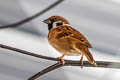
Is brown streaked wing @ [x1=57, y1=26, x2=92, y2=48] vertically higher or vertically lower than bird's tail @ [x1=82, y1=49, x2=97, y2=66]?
higher

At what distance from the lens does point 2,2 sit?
539 millimetres

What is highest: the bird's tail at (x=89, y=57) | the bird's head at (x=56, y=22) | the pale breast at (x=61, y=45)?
Answer: the bird's head at (x=56, y=22)

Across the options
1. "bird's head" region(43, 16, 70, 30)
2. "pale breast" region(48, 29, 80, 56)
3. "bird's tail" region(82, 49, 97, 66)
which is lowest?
"bird's tail" region(82, 49, 97, 66)

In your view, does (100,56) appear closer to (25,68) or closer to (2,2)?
(25,68)

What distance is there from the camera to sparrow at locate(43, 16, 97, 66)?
332 mm

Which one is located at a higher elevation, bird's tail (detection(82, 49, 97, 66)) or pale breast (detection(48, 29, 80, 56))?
pale breast (detection(48, 29, 80, 56))

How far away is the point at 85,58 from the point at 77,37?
31mm

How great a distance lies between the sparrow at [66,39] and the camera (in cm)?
33

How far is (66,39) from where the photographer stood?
35 centimetres

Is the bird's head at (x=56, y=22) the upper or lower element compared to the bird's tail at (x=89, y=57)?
upper

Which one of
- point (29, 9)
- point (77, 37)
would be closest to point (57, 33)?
point (77, 37)

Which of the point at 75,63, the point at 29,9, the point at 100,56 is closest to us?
the point at 75,63

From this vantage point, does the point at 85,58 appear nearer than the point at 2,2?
Yes

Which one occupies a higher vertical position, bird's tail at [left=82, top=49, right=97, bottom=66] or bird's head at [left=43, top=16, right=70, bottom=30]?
bird's head at [left=43, top=16, right=70, bottom=30]
